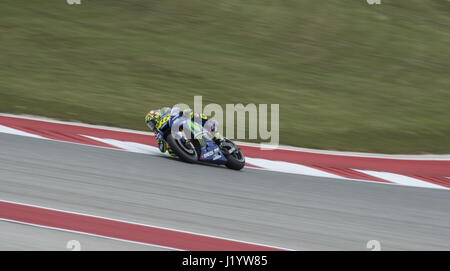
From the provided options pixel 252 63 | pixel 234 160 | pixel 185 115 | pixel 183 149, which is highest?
pixel 252 63

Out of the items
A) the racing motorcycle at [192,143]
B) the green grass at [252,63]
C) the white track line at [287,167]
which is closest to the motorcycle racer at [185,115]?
the racing motorcycle at [192,143]

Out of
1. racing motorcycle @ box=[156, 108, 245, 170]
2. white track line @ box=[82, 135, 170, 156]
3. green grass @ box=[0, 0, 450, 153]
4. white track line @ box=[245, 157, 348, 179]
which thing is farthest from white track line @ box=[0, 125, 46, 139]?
white track line @ box=[245, 157, 348, 179]

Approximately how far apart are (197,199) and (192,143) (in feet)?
5.07

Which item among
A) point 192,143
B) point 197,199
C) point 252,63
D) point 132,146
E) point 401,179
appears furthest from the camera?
point 252,63

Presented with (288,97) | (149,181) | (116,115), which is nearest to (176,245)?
(149,181)

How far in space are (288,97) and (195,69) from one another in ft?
7.81

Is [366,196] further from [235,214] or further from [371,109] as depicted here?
[371,109]

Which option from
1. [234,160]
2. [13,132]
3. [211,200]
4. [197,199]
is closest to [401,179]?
[234,160]

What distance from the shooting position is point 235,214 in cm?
638

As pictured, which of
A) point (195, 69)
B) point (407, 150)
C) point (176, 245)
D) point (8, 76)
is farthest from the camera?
point (195, 69)

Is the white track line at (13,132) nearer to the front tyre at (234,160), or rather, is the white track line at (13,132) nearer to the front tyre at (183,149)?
the front tyre at (183,149)

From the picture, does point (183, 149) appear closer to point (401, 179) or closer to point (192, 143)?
point (192, 143)

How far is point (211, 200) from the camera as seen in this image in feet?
22.0

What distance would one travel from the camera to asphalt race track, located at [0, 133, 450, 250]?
5918mm
